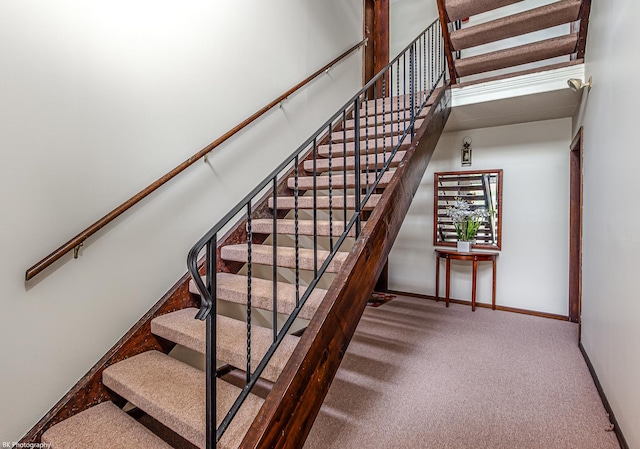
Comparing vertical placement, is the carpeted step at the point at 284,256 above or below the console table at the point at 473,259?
above

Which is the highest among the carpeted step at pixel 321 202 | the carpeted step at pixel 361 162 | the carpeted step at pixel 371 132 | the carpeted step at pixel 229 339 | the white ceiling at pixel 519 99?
the white ceiling at pixel 519 99

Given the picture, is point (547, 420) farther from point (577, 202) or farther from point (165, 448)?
point (577, 202)

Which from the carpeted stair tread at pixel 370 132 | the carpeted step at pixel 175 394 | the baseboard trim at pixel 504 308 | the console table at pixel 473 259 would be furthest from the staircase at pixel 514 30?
the carpeted step at pixel 175 394

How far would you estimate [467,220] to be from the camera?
159 inches

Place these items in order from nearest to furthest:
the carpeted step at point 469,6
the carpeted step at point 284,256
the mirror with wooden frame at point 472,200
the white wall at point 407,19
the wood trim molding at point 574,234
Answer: the carpeted step at point 284,256
the carpeted step at point 469,6
the wood trim molding at point 574,234
the mirror with wooden frame at point 472,200
the white wall at point 407,19

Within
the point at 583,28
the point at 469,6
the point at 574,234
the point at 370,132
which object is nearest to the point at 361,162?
the point at 370,132

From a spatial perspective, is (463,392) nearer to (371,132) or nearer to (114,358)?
(114,358)

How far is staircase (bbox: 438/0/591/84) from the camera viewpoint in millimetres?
2648

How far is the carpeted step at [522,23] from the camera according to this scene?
8.55 ft

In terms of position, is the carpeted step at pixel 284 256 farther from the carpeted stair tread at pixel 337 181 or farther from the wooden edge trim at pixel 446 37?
the wooden edge trim at pixel 446 37

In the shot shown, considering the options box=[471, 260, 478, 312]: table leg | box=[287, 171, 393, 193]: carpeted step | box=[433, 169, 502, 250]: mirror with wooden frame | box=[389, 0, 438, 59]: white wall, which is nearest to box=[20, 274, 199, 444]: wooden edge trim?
box=[287, 171, 393, 193]: carpeted step

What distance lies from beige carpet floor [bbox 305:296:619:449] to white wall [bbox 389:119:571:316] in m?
0.54

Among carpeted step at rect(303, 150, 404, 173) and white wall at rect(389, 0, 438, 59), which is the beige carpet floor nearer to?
carpeted step at rect(303, 150, 404, 173)

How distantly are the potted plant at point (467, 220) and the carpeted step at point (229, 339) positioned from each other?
117 inches
